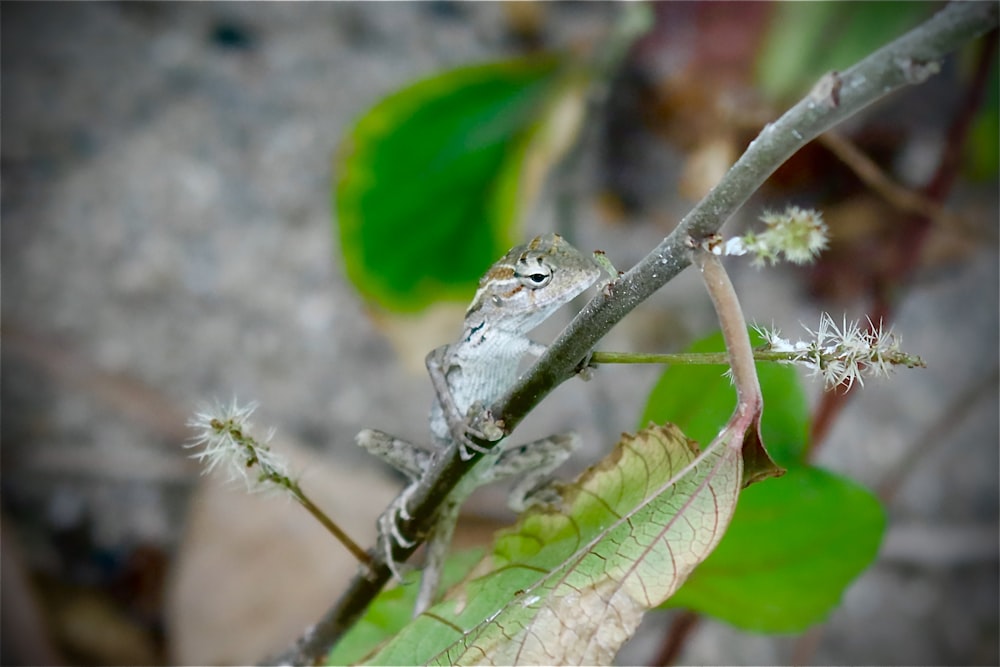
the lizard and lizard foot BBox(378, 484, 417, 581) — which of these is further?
the lizard

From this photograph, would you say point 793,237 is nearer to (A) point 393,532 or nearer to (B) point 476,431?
(B) point 476,431

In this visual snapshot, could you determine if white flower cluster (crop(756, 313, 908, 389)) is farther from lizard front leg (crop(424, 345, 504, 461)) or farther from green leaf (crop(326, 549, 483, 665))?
green leaf (crop(326, 549, 483, 665))

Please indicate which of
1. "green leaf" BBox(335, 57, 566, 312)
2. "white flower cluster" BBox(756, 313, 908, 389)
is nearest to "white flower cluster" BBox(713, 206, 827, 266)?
"white flower cluster" BBox(756, 313, 908, 389)

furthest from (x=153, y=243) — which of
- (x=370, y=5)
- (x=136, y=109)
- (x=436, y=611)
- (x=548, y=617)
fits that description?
(x=548, y=617)

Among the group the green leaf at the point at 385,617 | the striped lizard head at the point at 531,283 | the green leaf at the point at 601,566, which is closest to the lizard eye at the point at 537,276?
the striped lizard head at the point at 531,283

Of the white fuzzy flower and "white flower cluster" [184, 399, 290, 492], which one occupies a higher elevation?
"white flower cluster" [184, 399, 290, 492]

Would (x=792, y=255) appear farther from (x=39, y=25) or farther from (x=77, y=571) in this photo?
(x=39, y=25)

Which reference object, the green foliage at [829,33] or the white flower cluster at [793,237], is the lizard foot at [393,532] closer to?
the white flower cluster at [793,237]
